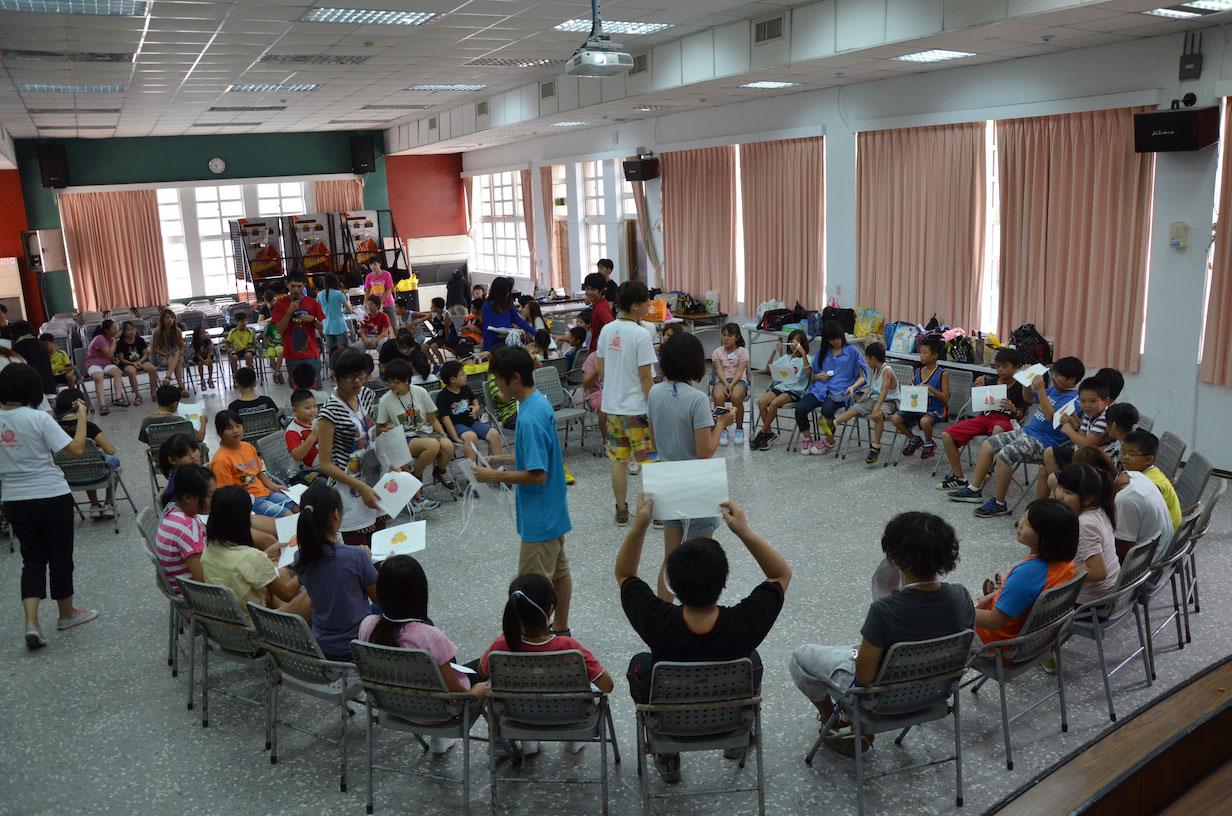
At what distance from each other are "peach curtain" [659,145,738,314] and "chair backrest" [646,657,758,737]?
9.68 m

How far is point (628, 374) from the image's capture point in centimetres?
589

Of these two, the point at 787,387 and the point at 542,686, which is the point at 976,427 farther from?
the point at 542,686

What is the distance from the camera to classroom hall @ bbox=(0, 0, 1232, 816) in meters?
3.32

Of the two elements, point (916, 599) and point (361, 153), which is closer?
point (916, 599)

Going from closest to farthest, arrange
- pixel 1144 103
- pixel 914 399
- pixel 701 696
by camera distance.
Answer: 1. pixel 701 696
2. pixel 1144 103
3. pixel 914 399

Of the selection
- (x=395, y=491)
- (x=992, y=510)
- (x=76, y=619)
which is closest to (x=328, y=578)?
(x=395, y=491)

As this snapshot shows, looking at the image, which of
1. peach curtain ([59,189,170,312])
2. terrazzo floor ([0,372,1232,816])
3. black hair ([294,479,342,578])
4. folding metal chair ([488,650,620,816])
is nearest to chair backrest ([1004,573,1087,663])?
terrazzo floor ([0,372,1232,816])

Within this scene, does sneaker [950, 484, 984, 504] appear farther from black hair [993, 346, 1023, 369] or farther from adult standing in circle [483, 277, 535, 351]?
adult standing in circle [483, 277, 535, 351]

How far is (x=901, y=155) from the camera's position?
955 centimetres

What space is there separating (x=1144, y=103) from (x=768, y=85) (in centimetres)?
371

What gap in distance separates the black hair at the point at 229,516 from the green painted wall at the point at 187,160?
602 inches

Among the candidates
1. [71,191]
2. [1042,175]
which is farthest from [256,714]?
[71,191]

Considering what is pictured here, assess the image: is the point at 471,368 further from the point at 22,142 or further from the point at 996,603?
the point at 22,142

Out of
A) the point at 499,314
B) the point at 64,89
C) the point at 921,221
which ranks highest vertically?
the point at 64,89
